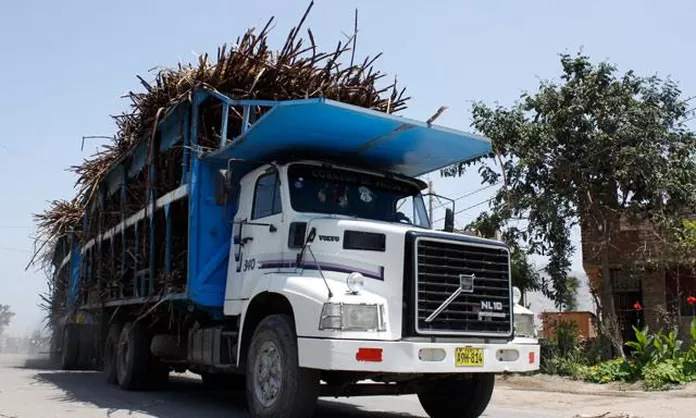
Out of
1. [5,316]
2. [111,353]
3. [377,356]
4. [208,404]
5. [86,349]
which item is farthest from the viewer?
[5,316]

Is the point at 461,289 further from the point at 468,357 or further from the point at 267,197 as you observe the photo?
the point at 267,197

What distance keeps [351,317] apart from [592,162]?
411 inches

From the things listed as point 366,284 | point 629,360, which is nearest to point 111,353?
point 366,284

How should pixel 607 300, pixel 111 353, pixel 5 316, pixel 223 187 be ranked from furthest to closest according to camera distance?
pixel 5 316
pixel 607 300
pixel 111 353
pixel 223 187

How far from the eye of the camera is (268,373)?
6.75 metres

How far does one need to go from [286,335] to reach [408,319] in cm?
110

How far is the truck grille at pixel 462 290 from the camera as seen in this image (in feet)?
21.7

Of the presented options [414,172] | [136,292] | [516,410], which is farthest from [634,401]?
[136,292]

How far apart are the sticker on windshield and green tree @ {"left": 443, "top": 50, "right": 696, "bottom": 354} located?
26.9 feet

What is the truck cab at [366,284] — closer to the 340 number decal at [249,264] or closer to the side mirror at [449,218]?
the 340 number decal at [249,264]

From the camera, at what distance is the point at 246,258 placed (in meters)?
7.77

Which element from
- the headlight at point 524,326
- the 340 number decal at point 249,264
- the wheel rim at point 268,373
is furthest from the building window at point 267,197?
the headlight at point 524,326

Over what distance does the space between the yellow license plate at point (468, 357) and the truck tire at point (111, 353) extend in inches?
256

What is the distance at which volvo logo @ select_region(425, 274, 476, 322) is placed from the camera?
6.60m
